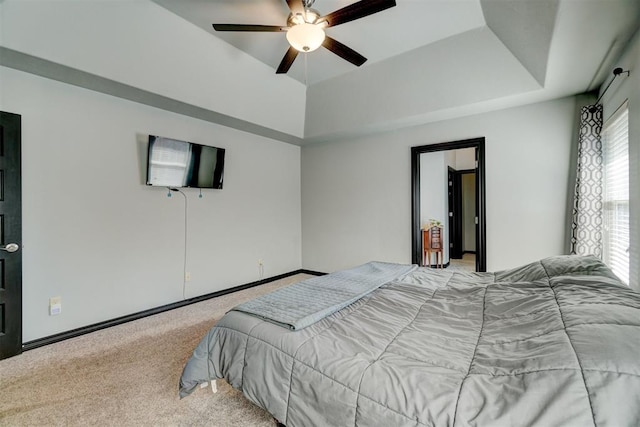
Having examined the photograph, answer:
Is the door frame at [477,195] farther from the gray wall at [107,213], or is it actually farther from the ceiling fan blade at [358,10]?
the gray wall at [107,213]

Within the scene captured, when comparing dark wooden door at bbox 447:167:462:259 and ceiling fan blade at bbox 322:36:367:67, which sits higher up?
ceiling fan blade at bbox 322:36:367:67

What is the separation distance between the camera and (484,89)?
10.1 feet

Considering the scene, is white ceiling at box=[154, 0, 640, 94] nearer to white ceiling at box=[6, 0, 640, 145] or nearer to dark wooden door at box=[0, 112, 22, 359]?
white ceiling at box=[6, 0, 640, 145]

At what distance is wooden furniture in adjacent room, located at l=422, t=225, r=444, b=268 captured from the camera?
4.95 m

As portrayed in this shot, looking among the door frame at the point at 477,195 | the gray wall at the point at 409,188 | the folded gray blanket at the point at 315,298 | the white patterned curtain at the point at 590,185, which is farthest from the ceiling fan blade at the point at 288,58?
the white patterned curtain at the point at 590,185

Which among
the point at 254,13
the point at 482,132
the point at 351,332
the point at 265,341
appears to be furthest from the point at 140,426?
the point at 482,132

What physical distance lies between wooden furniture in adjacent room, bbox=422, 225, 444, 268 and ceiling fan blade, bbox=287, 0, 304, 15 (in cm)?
389

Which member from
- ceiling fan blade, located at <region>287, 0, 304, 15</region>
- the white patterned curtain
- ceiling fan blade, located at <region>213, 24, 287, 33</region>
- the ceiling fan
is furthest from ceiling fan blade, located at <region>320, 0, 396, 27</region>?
the white patterned curtain

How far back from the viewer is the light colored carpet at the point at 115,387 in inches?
64.1

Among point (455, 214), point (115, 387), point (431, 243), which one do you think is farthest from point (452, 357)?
point (455, 214)

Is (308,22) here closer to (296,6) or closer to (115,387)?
(296,6)

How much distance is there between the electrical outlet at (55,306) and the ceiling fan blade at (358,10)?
11.0 feet

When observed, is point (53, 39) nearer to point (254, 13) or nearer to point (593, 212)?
point (254, 13)

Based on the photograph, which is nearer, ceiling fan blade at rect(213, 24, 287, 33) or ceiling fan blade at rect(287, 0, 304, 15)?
ceiling fan blade at rect(287, 0, 304, 15)
